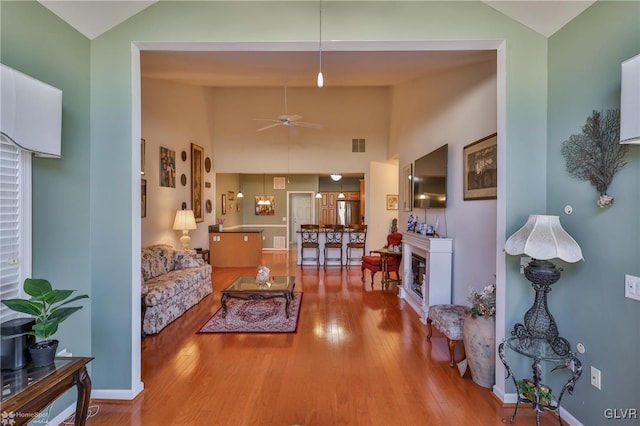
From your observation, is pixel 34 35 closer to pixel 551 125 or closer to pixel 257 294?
pixel 257 294

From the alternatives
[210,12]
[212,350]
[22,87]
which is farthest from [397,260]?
[22,87]

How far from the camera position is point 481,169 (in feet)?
11.2

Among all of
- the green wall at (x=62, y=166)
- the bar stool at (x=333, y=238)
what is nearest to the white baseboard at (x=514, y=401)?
the green wall at (x=62, y=166)

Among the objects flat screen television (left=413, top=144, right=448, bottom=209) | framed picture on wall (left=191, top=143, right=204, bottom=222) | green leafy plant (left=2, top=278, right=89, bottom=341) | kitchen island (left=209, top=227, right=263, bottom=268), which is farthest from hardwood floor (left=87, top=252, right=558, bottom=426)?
kitchen island (left=209, top=227, right=263, bottom=268)

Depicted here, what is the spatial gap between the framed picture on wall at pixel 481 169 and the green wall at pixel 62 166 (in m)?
3.48

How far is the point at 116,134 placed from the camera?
2590 mm

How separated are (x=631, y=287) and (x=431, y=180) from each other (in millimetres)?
3050

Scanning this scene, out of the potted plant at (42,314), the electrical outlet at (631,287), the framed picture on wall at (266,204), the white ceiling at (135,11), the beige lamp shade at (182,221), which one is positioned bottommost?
the potted plant at (42,314)

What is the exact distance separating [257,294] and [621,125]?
12.5 ft

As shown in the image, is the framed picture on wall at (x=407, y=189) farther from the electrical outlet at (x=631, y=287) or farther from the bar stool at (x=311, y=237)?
the electrical outlet at (x=631, y=287)

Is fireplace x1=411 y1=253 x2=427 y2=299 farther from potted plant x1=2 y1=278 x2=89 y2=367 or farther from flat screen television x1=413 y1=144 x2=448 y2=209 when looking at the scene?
potted plant x1=2 y1=278 x2=89 y2=367

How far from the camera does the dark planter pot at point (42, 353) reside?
169cm

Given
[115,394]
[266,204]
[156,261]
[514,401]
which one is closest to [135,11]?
[115,394]

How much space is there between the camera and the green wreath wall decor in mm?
1933
